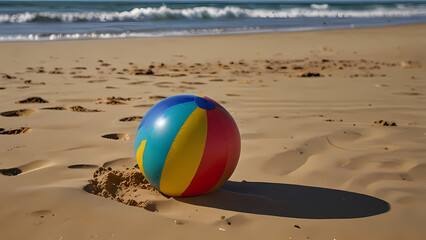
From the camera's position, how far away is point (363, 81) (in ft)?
28.5

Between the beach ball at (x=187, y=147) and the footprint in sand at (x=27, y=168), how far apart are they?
113cm

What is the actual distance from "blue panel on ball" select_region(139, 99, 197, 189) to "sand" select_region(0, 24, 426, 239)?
27 centimetres

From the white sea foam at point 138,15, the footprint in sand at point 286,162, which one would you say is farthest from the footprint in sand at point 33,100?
the white sea foam at point 138,15

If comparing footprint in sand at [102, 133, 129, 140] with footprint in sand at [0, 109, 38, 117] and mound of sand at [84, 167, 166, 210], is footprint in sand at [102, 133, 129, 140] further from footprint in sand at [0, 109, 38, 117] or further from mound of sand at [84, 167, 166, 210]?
footprint in sand at [0, 109, 38, 117]

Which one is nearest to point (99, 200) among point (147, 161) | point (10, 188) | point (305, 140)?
point (147, 161)

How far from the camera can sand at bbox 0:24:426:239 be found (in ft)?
10.4

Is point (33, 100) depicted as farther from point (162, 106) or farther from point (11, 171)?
point (162, 106)

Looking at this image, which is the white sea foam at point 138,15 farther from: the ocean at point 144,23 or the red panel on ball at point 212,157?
the red panel on ball at point 212,157

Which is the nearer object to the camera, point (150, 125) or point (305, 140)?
point (150, 125)

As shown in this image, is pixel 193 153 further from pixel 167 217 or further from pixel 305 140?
pixel 305 140

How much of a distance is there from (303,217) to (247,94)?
13.7 ft

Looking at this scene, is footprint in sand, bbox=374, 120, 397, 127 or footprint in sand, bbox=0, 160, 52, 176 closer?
footprint in sand, bbox=0, 160, 52, 176

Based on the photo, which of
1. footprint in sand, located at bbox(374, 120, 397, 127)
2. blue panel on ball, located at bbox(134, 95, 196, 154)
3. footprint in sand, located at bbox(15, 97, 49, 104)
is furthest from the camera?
footprint in sand, located at bbox(15, 97, 49, 104)

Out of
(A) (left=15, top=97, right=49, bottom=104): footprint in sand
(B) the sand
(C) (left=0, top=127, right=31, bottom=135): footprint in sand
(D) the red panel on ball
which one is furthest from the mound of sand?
(A) (left=15, top=97, right=49, bottom=104): footprint in sand
